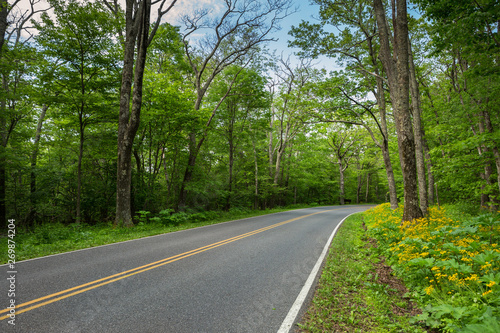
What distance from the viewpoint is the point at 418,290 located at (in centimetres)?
374

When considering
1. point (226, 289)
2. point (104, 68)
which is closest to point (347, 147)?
point (104, 68)

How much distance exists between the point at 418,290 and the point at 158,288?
4495mm

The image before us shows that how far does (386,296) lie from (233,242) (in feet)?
15.7

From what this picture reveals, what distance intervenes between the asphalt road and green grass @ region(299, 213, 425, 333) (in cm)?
46

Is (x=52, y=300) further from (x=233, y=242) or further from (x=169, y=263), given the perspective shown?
(x=233, y=242)

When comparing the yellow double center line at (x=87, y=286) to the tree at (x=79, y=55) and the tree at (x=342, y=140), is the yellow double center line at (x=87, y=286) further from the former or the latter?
the tree at (x=342, y=140)

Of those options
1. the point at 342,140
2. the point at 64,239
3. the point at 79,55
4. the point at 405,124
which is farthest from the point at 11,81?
the point at 342,140

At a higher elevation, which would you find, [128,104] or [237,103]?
[237,103]

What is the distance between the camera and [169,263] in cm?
536

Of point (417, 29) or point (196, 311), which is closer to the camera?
point (196, 311)

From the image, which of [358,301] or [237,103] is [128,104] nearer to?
[237,103]

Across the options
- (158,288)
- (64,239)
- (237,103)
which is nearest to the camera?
(158,288)

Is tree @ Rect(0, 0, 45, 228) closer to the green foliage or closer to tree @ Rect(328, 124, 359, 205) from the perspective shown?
the green foliage

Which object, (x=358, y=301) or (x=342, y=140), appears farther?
(x=342, y=140)
